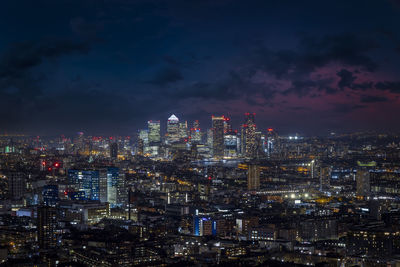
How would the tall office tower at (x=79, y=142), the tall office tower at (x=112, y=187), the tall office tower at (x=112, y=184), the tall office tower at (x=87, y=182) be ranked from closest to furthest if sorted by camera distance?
the tall office tower at (x=112, y=187), the tall office tower at (x=87, y=182), the tall office tower at (x=112, y=184), the tall office tower at (x=79, y=142)

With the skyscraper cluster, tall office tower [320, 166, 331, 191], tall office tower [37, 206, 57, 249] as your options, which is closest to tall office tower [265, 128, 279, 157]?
the skyscraper cluster

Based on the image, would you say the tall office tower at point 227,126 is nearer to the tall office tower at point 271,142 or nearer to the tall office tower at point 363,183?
the tall office tower at point 271,142

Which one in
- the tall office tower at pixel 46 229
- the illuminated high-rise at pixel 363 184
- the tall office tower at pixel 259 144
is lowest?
the tall office tower at pixel 46 229

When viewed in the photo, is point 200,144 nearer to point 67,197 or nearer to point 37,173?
point 37,173

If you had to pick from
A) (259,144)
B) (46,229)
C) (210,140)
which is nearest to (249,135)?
(259,144)

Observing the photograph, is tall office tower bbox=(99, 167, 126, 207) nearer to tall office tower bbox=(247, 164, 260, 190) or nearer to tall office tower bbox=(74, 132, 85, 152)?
tall office tower bbox=(247, 164, 260, 190)

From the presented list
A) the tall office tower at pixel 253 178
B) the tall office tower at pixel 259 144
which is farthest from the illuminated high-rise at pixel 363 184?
the tall office tower at pixel 259 144
